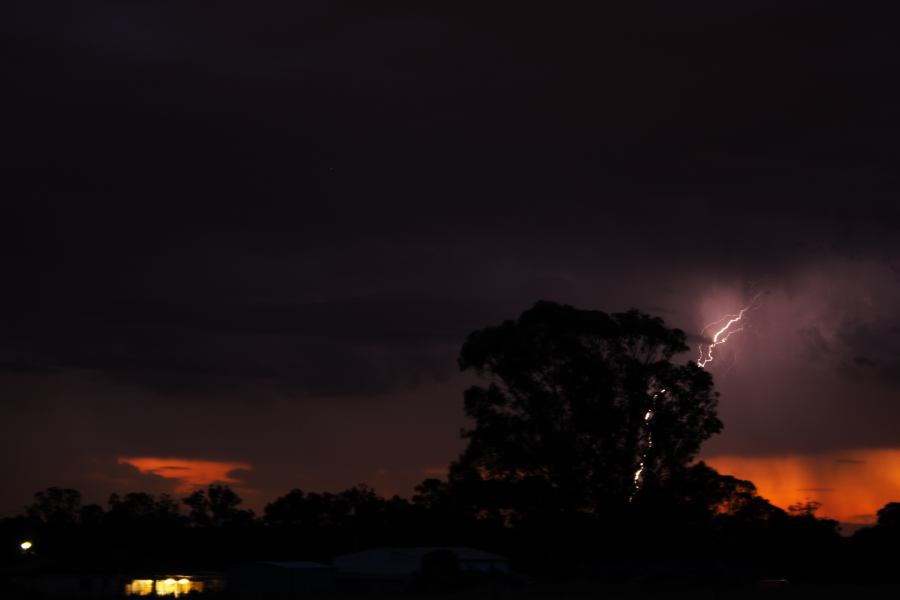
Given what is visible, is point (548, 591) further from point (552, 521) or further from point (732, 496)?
point (732, 496)

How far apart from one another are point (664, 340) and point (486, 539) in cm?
2006

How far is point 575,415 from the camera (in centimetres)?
6588

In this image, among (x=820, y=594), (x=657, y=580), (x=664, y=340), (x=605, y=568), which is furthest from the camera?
(x=664, y=340)

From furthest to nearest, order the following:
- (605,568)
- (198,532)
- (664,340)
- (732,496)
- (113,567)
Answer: (198,532)
(732,496)
(113,567)
(664,340)
(605,568)

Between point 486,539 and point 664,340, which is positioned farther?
point 486,539

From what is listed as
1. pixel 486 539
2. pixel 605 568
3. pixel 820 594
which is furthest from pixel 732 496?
pixel 820 594

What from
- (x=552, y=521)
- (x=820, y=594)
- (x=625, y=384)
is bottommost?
(x=820, y=594)

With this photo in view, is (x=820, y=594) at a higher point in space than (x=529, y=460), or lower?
lower

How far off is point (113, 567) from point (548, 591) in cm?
4312

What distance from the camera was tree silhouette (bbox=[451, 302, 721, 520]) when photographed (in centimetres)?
6506

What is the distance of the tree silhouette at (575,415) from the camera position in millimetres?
65062

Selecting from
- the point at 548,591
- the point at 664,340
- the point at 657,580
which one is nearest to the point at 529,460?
the point at 664,340

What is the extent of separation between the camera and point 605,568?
53969mm

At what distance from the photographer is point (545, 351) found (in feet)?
220
